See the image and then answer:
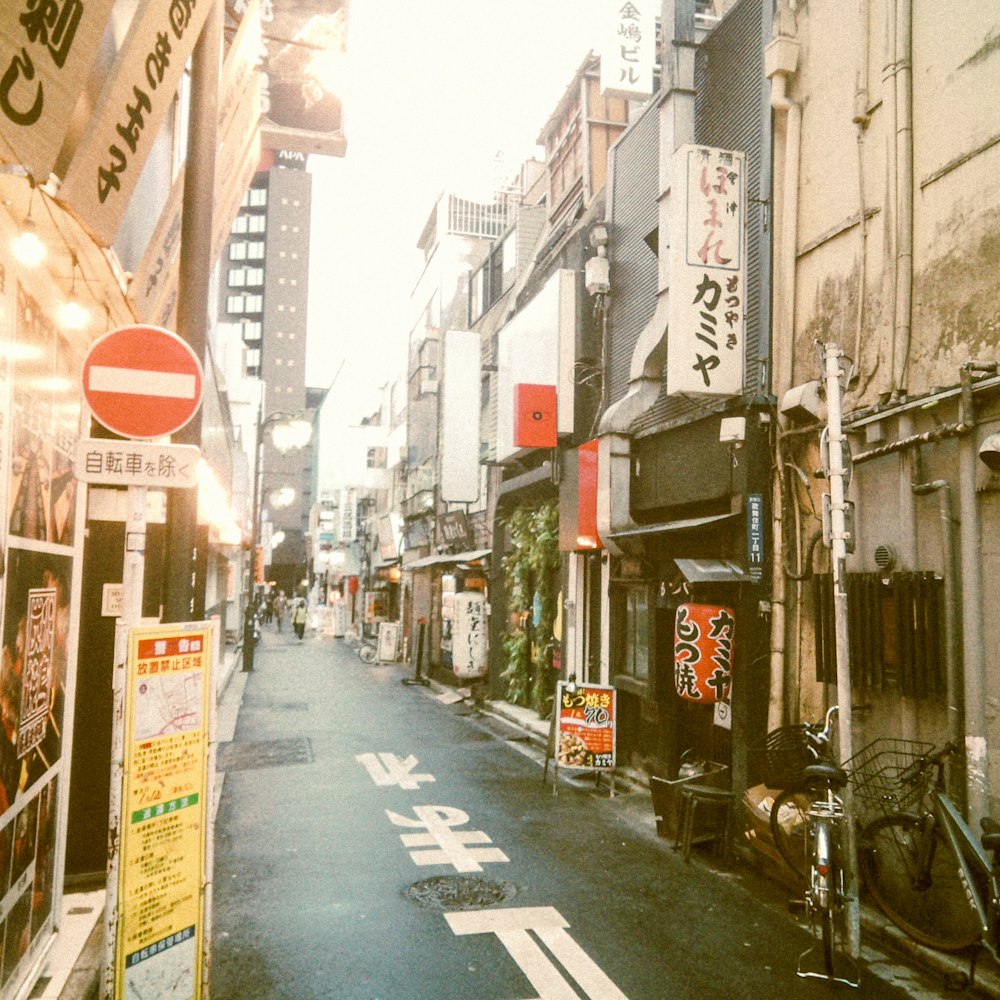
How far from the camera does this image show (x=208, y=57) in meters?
6.20

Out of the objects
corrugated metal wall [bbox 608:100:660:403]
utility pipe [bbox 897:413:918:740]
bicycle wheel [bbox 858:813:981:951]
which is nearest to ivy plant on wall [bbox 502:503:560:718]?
corrugated metal wall [bbox 608:100:660:403]

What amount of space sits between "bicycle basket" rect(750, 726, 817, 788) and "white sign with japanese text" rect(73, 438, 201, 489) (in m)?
5.76

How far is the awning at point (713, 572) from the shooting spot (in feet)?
32.0

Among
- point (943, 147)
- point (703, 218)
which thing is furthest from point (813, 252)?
point (943, 147)

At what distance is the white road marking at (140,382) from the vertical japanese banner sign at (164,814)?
1322 millimetres

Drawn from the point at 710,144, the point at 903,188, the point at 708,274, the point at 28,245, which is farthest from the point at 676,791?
the point at 710,144

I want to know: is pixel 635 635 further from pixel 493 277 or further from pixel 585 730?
pixel 493 277

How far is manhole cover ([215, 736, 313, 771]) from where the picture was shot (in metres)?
13.7

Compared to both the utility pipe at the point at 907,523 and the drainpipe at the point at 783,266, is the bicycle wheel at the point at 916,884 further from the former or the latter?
the drainpipe at the point at 783,266

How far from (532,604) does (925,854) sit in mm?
13288

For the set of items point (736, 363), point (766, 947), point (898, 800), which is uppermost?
point (736, 363)

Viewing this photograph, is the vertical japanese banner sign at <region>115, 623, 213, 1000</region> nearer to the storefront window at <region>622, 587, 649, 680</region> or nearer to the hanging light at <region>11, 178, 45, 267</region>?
the hanging light at <region>11, 178, 45, 267</region>

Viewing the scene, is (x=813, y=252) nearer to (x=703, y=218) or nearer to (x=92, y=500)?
(x=703, y=218)

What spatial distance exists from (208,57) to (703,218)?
6.00 m
